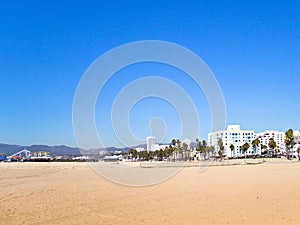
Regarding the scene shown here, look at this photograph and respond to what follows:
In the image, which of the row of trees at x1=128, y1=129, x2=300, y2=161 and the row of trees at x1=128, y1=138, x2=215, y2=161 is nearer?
the row of trees at x1=128, y1=129, x2=300, y2=161

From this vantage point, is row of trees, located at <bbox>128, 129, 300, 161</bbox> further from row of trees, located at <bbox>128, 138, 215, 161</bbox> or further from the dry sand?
the dry sand

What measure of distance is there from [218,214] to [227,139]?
175323 millimetres

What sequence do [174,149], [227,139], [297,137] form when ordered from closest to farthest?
[174,149]
[297,137]
[227,139]

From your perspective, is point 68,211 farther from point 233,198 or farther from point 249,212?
point 233,198

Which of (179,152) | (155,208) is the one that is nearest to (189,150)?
(179,152)

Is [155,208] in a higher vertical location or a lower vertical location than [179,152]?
lower

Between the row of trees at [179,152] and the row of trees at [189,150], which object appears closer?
the row of trees at [189,150]

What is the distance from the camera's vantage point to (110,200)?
15211 mm

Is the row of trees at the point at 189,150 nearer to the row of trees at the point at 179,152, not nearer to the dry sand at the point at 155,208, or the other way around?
the row of trees at the point at 179,152

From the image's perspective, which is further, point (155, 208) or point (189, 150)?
point (189, 150)

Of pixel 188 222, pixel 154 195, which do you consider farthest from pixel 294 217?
pixel 154 195

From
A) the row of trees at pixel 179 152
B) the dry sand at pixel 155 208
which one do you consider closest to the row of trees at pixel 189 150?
the row of trees at pixel 179 152

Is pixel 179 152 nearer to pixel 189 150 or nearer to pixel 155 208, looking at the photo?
pixel 189 150

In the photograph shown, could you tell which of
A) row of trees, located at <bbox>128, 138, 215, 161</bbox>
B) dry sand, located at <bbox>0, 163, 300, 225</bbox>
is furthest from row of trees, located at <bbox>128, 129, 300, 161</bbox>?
dry sand, located at <bbox>0, 163, 300, 225</bbox>
